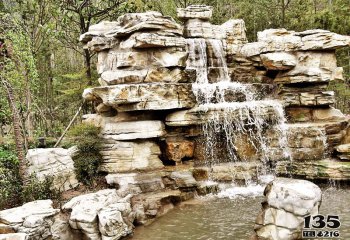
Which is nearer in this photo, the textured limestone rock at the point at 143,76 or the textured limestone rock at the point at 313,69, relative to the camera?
the textured limestone rock at the point at 143,76

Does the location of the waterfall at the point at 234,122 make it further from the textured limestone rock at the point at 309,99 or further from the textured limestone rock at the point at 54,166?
the textured limestone rock at the point at 54,166

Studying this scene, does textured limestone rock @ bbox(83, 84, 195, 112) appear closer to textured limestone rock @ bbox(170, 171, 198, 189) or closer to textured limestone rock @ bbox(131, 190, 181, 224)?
textured limestone rock @ bbox(170, 171, 198, 189)

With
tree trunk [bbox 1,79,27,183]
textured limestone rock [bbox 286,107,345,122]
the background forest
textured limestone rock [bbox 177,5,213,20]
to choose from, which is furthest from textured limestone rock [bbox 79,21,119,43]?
textured limestone rock [bbox 286,107,345,122]

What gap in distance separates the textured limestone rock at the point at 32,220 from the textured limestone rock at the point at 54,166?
2.02 meters

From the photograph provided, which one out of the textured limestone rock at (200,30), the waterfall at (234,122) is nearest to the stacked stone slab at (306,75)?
the waterfall at (234,122)

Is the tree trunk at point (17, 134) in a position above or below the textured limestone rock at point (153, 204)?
above

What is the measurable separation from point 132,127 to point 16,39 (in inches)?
161

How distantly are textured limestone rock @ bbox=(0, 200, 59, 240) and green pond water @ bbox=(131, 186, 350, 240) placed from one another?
186cm

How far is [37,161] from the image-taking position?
9.55 m

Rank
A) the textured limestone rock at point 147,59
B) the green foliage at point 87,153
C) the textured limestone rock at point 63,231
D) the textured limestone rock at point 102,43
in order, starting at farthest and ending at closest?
the textured limestone rock at point 102,43
the textured limestone rock at point 147,59
the green foliage at point 87,153
the textured limestone rock at point 63,231

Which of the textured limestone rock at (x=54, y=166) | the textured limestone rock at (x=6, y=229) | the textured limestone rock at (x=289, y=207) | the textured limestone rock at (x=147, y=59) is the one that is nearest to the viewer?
the textured limestone rock at (x=289, y=207)

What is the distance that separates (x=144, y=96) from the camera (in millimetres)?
10711

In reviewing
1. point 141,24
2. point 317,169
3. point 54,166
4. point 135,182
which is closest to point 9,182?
point 54,166

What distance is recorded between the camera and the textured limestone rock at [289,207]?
20.2ft
